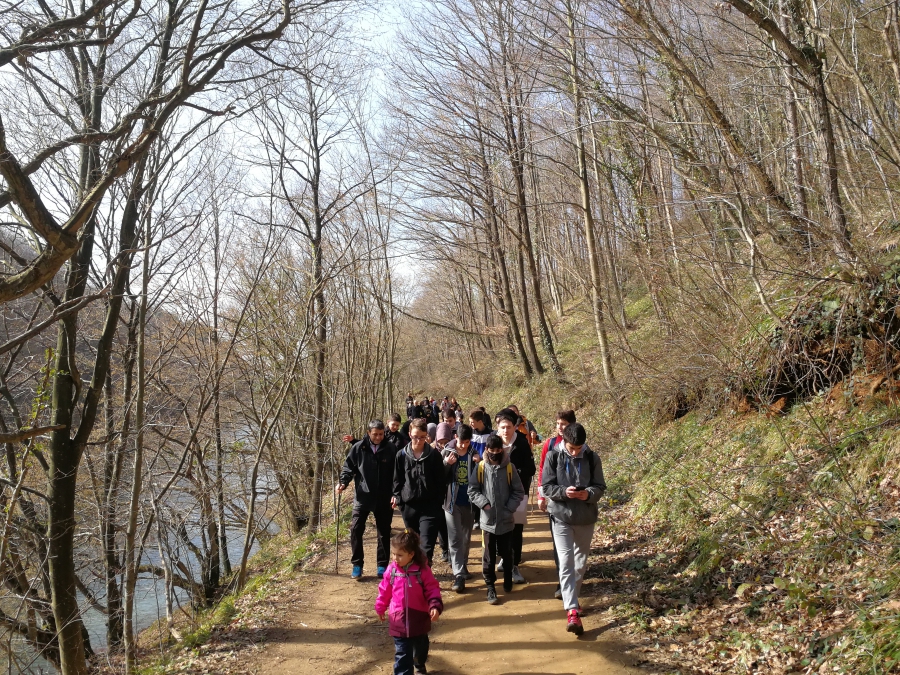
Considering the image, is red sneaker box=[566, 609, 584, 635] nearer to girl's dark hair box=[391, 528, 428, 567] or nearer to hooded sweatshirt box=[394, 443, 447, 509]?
girl's dark hair box=[391, 528, 428, 567]

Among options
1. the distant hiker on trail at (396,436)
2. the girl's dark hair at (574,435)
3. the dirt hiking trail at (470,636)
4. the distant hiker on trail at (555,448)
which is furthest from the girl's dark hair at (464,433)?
the distant hiker on trail at (396,436)

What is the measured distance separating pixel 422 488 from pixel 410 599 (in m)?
1.86

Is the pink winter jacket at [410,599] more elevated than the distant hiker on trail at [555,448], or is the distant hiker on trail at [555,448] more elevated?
the distant hiker on trail at [555,448]

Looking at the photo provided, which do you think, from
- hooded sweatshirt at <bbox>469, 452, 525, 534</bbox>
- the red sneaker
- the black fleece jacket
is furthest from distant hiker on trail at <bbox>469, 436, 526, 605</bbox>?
the black fleece jacket

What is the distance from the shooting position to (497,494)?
18.7 feet

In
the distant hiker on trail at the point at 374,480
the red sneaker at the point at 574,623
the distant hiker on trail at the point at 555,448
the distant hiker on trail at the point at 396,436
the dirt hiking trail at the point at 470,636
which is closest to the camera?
Result: the dirt hiking trail at the point at 470,636

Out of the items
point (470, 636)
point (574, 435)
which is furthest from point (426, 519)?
point (574, 435)

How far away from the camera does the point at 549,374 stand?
17484 millimetres

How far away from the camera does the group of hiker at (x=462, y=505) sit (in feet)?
13.9

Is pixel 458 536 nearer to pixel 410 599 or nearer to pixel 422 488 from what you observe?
pixel 422 488

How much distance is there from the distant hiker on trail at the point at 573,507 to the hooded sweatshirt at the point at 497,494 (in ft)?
1.84

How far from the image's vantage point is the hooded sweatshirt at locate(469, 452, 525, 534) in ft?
→ 18.6

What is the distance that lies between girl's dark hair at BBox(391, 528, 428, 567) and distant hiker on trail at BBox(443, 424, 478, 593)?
1884 millimetres

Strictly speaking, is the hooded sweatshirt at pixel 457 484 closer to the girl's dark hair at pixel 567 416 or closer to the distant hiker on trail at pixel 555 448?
the distant hiker on trail at pixel 555 448
